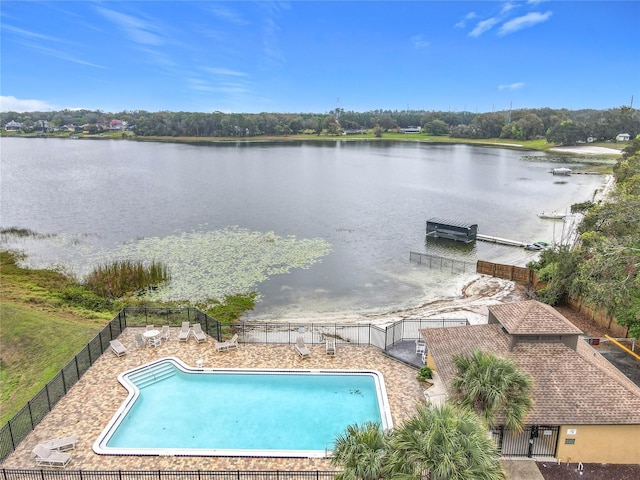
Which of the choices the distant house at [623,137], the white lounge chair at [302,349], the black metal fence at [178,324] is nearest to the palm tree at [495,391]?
the black metal fence at [178,324]

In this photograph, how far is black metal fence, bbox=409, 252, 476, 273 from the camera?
39.8 m

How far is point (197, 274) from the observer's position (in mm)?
37156

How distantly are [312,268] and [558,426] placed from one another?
87.8 feet

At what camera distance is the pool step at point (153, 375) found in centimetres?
1984

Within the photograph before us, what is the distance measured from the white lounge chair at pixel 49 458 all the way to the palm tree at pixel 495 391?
41.1 ft

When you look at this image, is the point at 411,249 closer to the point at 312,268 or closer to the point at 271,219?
the point at 312,268

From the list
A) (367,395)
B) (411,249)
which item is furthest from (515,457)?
(411,249)

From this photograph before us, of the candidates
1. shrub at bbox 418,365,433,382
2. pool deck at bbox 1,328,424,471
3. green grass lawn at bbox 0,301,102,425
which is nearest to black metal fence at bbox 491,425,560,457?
pool deck at bbox 1,328,424,471

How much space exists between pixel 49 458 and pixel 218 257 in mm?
27703

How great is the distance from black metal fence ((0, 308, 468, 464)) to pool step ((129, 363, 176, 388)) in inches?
98.2

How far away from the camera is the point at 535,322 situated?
17828 millimetres

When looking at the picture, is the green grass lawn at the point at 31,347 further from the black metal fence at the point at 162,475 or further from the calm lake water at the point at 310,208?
the calm lake water at the point at 310,208

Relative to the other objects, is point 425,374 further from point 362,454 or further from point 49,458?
point 49,458

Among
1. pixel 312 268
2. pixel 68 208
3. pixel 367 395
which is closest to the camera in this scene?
pixel 367 395
